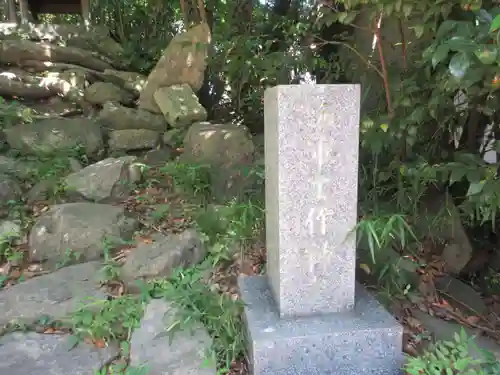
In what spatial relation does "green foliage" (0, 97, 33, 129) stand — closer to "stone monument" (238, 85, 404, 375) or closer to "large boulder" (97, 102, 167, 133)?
"large boulder" (97, 102, 167, 133)

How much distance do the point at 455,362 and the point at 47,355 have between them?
86.5 inches

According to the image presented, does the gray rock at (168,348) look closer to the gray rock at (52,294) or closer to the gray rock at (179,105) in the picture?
the gray rock at (52,294)

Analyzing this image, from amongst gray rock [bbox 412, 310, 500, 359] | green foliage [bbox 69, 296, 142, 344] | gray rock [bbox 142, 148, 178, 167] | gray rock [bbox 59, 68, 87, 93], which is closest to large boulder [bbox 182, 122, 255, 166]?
gray rock [bbox 142, 148, 178, 167]

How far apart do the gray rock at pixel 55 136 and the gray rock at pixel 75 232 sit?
1728mm

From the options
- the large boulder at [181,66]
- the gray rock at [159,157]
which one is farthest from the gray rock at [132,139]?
the large boulder at [181,66]

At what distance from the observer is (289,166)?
2.18 metres

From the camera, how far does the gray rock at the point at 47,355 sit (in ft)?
7.97

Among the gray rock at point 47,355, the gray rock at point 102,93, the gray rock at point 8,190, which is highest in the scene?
the gray rock at point 102,93

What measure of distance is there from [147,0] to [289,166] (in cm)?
685

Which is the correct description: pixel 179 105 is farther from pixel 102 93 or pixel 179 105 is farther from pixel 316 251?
pixel 316 251

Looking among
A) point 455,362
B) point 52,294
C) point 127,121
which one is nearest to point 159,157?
point 127,121

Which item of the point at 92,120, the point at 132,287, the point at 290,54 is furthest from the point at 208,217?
the point at 92,120

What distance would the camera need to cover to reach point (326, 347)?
2.13 m

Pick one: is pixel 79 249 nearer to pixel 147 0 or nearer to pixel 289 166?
pixel 289 166
